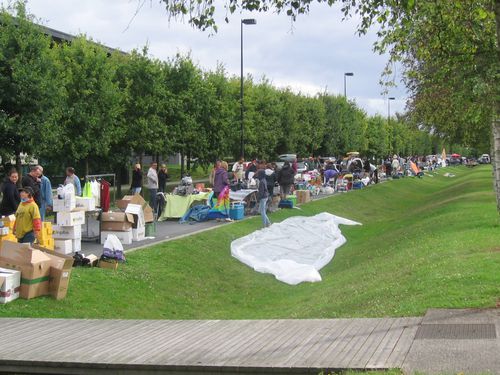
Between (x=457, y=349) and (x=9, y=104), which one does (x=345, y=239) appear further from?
(x=457, y=349)

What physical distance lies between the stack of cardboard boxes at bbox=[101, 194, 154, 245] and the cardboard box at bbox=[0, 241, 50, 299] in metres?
5.50

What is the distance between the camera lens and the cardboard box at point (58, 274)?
37.5 ft

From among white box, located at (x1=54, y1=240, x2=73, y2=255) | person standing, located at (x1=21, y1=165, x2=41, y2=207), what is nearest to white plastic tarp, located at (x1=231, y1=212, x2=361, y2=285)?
white box, located at (x1=54, y1=240, x2=73, y2=255)

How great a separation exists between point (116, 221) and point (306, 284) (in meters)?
5.10

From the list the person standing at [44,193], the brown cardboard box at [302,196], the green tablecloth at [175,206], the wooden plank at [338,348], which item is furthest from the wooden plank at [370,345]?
the brown cardboard box at [302,196]

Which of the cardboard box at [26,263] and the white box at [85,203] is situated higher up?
the white box at [85,203]

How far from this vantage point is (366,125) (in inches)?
3103

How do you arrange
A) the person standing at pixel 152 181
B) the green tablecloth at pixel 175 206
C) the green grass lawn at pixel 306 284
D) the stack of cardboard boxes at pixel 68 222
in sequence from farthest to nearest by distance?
1. the green tablecloth at pixel 175 206
2. the person standing at pixel 152 181
3. the stack of cardboard boxes at pixel 68 222
4. the green grass lawn at pixel 306 284

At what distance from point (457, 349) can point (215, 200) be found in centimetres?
1764

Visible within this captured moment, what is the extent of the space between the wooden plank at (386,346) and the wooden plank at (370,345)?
4cm

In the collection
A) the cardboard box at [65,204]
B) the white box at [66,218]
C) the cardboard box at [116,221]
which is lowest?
the cardboard box at [116,221]

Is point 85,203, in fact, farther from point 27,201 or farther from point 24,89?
point 24,89

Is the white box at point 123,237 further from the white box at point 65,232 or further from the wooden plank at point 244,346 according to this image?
the wooden plank at point 244,346

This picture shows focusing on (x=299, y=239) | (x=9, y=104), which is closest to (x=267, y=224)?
(x=299, y=239)
